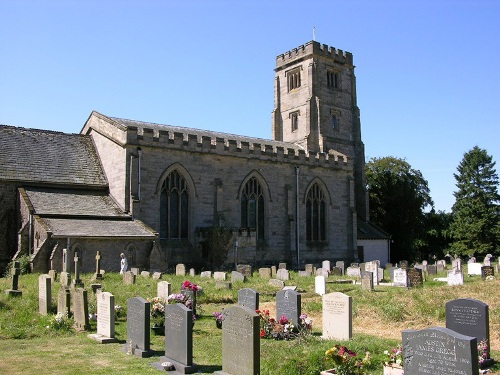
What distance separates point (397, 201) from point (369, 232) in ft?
22.0

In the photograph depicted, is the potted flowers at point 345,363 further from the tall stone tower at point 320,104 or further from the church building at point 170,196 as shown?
the tall stone tower at point 320,104

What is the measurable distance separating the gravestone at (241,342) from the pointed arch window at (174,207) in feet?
75.3

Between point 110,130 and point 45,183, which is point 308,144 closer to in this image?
point 110,130

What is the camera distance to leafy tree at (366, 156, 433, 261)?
47.8 m

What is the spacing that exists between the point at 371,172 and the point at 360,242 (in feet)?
32.3

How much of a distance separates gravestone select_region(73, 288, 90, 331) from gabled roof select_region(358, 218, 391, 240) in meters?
30.9

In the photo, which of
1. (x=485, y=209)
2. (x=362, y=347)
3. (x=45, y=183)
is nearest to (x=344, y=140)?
(x=485, y=209)

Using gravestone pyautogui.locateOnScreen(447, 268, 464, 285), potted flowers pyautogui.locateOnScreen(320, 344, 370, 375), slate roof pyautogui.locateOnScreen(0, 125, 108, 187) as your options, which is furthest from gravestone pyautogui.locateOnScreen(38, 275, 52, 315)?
gravestone pyautogui.locateOnScreen(447, 268, 464, 285)

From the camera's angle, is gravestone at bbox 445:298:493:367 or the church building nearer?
gravestone at bbox 445:298:493:367

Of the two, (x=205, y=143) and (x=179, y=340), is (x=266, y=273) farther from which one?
(x=179, y=340)

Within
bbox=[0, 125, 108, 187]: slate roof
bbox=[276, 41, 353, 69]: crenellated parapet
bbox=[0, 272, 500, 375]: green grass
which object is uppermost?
bbox=[276, 41, 353, 69]: crenellated parapet

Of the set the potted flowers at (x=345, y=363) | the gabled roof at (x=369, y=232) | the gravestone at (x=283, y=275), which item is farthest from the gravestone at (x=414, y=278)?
the gabled roof at (x=369, y=232)

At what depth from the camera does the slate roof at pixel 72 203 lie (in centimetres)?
2722

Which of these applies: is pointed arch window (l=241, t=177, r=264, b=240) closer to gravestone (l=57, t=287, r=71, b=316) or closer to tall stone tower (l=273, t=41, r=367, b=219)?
tall stone tower (l=273, t=41, r=367, b=219)
